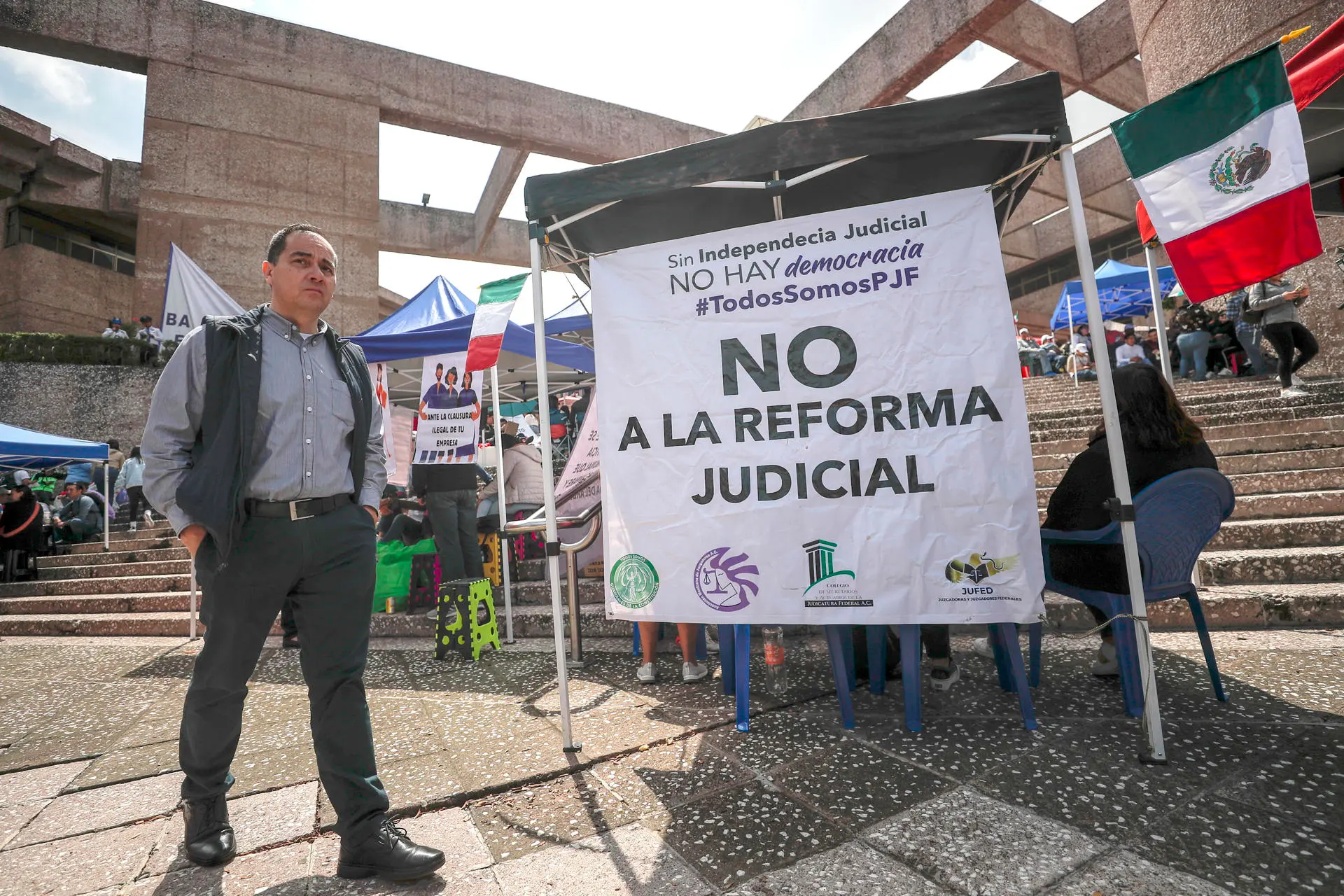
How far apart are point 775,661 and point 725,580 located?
71 centimetres

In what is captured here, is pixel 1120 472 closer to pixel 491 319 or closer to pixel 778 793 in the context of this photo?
pixel 778 793

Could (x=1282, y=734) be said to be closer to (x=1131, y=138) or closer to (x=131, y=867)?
(x=1131, y=138)

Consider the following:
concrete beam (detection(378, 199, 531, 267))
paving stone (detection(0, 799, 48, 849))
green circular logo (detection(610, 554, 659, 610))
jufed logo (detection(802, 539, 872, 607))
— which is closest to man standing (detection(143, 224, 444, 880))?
paving stone (detection(0, 799, 48, 849))

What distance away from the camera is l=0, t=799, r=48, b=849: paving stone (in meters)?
2.42

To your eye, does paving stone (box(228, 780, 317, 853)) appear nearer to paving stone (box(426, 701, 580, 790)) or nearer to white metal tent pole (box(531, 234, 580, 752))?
paving stone (box(426, 701, 580, 790))

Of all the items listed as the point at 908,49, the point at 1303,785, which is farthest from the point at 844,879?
the point at 908,49

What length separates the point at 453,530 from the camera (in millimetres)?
5645

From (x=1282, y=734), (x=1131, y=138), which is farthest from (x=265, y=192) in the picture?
(x=1282, y=734)

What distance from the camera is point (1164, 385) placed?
292 cm

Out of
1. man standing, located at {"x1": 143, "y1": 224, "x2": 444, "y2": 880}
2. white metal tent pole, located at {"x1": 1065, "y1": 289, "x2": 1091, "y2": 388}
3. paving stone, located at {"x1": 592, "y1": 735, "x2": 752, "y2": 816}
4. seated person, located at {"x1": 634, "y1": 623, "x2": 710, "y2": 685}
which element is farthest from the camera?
white metal tent pole, located at {"x1": 1065, "y1": 289, "x2": 1091, "y2": 388}

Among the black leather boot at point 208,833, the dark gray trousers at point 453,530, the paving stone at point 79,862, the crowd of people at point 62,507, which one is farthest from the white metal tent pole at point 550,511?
the crowd of people at point 62,507

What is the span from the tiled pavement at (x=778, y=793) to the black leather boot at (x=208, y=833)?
0.05m

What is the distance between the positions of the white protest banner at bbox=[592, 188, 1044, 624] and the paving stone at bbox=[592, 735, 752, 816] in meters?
0.56

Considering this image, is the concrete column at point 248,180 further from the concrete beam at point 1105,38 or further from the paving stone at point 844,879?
the concrete beam at point 1105,38
